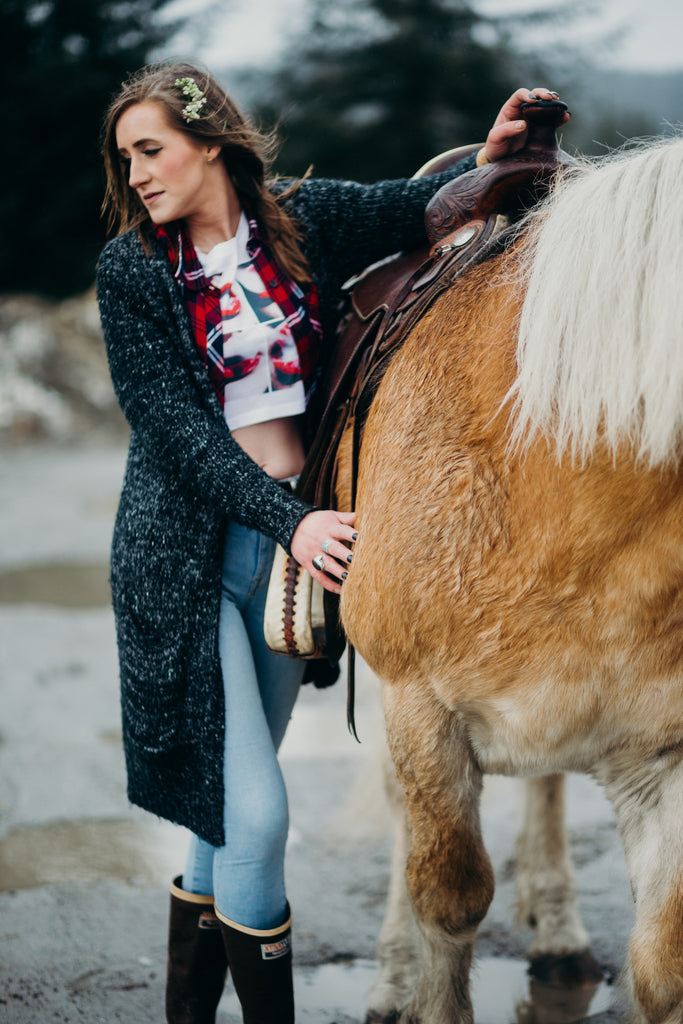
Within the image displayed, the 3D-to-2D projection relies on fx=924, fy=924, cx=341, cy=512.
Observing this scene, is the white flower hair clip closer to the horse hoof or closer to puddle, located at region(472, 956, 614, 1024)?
puddle, located at region(472, 956, 614, 1024)

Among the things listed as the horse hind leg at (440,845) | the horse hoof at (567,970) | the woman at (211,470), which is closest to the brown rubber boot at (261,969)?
the woman at (211,470)

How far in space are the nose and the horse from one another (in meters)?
0.60

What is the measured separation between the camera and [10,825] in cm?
309

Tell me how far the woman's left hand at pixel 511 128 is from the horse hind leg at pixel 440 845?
3.26 feet

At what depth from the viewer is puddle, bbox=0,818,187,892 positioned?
2.81 m

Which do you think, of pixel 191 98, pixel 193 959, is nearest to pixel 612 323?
pixel 191 98

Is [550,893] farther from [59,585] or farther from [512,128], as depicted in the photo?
[59,585]

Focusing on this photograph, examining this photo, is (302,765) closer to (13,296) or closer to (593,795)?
(593,795)

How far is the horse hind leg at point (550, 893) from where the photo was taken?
2.35 meters

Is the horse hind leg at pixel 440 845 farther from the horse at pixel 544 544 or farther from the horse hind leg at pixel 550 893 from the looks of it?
the horse hind leg at pixel 550 893

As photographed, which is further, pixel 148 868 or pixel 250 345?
pixel 148 868

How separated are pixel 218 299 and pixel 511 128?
0.63 m

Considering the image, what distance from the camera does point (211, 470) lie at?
169 centimetres

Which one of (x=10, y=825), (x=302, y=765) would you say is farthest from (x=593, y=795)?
(x=10, y=825)
